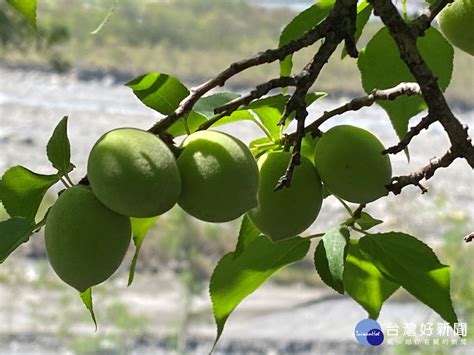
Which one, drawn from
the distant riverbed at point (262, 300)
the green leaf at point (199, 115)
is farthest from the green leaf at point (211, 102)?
the distant riverbed at point (262, 300)

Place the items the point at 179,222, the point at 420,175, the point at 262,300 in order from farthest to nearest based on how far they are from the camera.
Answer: the point at 262,300
the point at 179,222
the point at 420,175

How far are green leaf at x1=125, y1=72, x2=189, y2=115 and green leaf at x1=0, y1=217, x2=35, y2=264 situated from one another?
85 millimetres

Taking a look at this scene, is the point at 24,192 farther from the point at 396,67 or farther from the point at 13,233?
the point at 396,67

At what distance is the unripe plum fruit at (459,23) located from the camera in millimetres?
474

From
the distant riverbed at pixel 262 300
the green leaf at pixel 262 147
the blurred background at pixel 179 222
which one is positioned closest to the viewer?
A: the green leaf at pixel 262 147

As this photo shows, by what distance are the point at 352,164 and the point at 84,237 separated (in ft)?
0.46

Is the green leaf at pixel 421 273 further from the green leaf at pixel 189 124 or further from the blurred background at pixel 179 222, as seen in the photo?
the blurred background at pixel 179 222

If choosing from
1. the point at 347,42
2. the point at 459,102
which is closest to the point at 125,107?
the point at 459,102

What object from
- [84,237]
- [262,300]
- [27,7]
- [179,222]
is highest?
[179,222]

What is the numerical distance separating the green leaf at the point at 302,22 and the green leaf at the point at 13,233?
18 cm

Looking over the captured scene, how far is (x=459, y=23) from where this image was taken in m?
0.48

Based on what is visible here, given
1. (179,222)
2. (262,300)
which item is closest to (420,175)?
(179,222)

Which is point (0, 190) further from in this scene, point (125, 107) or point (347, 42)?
point (125, 107)

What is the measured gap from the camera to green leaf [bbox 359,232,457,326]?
441mm
